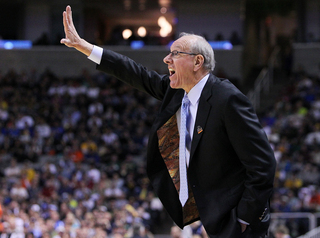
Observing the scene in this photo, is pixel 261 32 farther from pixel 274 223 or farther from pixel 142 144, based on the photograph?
pixel 274 223

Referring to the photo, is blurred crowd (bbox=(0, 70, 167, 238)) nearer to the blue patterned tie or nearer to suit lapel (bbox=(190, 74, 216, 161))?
the blue patterned tie

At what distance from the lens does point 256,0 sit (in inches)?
701

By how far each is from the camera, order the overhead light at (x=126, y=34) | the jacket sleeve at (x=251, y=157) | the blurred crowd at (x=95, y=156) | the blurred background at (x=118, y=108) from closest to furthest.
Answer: the jacket sleeve at (x=251, y=157) → the blurred crowd at (x=95, y=156) → the blurred background at (x=118, y=108) → the overhead light at (x=126, y=34)

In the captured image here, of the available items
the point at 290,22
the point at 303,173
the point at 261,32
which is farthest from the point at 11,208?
the point at 290,22

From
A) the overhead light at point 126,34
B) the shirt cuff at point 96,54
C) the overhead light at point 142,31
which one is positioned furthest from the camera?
the overhead light at point 142,31

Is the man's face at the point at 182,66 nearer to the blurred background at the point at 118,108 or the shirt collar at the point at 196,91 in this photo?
the shirt collar at the point at 196,91

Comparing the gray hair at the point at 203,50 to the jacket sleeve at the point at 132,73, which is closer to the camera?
the gray hair at the point at 203,50

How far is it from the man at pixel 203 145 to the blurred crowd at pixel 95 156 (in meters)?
5.29

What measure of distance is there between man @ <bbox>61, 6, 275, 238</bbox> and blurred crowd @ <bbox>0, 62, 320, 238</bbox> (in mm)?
5290

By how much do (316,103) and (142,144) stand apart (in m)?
5.19

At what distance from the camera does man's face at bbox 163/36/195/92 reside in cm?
248

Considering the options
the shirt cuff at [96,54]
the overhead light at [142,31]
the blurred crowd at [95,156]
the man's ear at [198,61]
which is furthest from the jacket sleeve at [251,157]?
the overhead light at [142,31]

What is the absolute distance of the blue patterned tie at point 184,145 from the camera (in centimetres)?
252

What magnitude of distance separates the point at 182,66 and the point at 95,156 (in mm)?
10705
